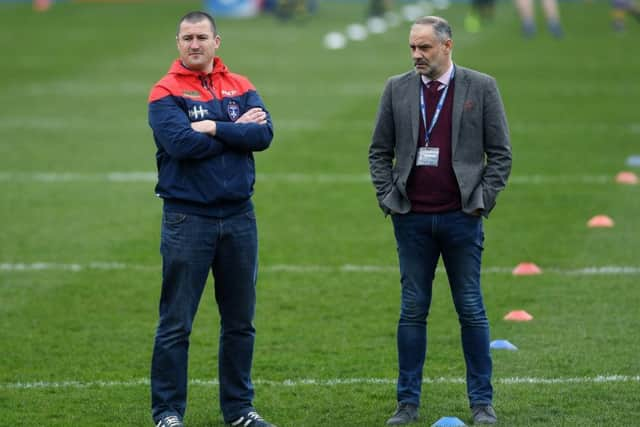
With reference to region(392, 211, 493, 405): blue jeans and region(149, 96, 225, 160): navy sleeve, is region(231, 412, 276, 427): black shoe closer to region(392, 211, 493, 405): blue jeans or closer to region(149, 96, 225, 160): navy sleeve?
region(392, 211, 493, 405): blue jeans

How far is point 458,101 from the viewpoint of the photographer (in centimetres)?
748

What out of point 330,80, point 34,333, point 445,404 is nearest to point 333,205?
point 34,333

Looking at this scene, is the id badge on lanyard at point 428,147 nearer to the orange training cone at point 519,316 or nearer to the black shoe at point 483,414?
the black shoe at point 483,414

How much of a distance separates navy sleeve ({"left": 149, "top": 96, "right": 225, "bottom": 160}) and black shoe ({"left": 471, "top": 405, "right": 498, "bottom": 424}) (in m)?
2.00

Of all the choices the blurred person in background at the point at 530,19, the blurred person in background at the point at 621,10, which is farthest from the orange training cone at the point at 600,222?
the blurred person in background at the point at 621,10

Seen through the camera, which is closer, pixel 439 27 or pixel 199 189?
pixel 199 189

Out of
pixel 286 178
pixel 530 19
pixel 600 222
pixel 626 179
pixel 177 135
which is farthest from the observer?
pixel 530 19

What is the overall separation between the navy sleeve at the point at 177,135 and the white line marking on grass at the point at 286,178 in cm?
880

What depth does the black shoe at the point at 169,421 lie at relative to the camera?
7375mm

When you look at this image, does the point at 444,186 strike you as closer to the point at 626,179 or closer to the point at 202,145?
the point at 202,145

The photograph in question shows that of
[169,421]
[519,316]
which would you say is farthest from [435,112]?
[519,316]

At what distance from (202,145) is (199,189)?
0.85 feet

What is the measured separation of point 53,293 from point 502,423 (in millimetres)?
4842

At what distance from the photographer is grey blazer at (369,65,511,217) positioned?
7488 mm
